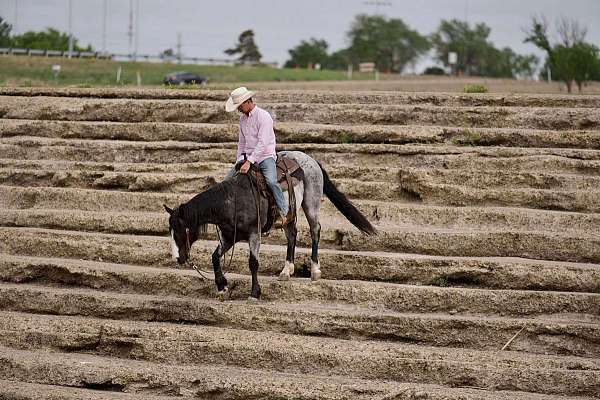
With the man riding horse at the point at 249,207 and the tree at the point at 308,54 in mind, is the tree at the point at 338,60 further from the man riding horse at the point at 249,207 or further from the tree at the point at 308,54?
the man riding horse at the point at 249,207

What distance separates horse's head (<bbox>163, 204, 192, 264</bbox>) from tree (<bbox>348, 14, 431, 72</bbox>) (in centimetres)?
6555

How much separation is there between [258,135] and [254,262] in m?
1.45

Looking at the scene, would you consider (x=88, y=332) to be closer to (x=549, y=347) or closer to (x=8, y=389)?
(x=8, y=389)

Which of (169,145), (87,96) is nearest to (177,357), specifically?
(169,145)

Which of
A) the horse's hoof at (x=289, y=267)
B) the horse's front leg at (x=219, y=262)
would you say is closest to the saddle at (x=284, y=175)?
the horse's front leg at (x=219, y=262)

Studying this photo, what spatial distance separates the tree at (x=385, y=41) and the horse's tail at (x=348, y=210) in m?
64.1

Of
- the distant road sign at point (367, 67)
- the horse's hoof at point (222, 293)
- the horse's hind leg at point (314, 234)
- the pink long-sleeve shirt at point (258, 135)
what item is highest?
the distant road sign at point (367, 67)

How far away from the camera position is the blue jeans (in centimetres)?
1166

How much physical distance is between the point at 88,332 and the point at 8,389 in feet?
4.04

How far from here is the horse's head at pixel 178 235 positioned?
36.8 ft

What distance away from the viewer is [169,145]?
16047 millimetres

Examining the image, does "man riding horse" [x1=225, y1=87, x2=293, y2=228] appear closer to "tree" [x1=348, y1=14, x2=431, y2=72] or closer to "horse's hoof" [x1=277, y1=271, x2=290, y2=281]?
"horse's hoof" [x1=277, y1=271, x2=290, y2=281]

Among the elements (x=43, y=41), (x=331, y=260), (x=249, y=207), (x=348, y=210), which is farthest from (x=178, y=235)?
(x=43, y=41)

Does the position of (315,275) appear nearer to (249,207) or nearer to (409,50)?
(249,207)
